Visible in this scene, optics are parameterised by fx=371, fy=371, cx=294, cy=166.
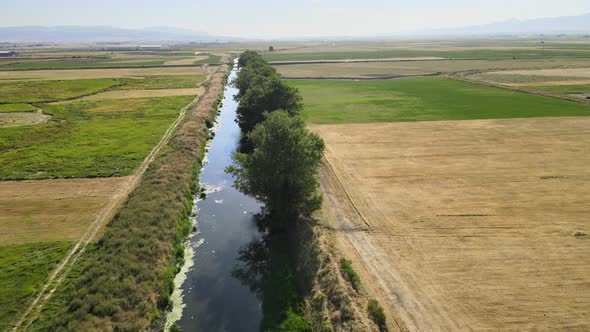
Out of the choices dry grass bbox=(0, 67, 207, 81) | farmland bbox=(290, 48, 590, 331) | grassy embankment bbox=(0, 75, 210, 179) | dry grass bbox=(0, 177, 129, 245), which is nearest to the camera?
farmland bbox=(290, 48, 590, 331)

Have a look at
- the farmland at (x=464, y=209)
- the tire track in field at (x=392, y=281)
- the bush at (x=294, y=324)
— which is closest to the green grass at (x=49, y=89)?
the farmland at (x=464, y=209)

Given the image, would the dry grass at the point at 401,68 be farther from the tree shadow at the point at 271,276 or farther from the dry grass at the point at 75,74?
the tree shadow at the point at 271,276

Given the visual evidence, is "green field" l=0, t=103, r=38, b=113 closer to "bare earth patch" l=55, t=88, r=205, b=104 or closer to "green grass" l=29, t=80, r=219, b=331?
"bare earth patch" l=55, t=88, r=205, b=104

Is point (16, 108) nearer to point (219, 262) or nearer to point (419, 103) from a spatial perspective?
point (219, 262)

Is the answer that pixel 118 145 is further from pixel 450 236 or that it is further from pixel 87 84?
pixel 87 84

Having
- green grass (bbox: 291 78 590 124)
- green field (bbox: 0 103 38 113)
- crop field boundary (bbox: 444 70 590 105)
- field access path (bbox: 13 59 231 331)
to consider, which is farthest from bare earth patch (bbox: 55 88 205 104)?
crop field boundary (bbox: 444 70 590 105)

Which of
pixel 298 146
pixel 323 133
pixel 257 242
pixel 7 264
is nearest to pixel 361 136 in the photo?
pixel 323 133

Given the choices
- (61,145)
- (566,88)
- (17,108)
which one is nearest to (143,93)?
(17,108)
